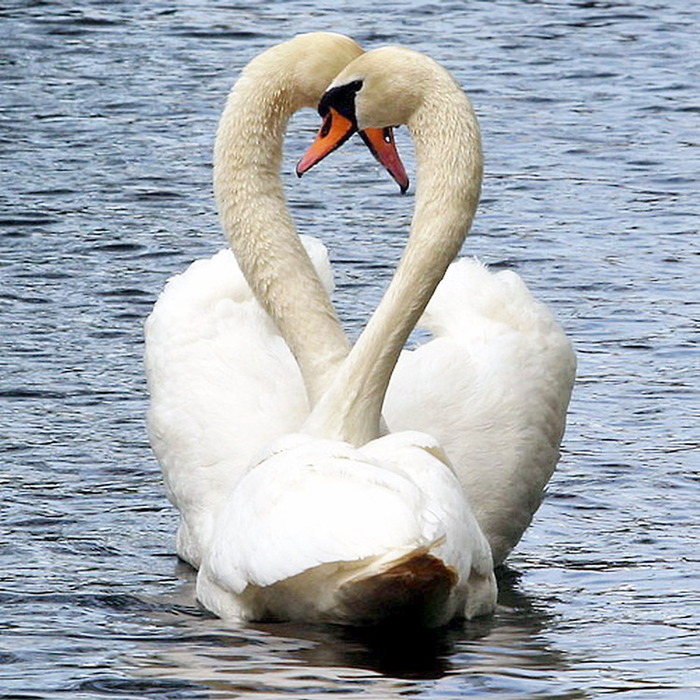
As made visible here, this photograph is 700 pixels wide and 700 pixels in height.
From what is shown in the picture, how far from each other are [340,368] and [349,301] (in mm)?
4028

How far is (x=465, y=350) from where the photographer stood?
8547 millimetres

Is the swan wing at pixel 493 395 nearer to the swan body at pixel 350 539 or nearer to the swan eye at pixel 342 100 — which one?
the swan body at pixel 350 539

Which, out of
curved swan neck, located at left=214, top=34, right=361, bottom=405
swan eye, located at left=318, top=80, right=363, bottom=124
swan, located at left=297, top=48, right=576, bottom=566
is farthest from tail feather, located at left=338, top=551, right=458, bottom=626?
swan eye, located at left=318, top=80, right=363, bottom=124

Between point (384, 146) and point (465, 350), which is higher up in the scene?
point (384, 146)

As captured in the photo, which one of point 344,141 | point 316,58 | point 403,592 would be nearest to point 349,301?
point 316,58

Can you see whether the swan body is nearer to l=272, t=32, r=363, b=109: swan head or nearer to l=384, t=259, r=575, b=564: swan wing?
l=384, t=259, r=575, b=564: swan wing

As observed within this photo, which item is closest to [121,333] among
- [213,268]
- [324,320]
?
[213,268]

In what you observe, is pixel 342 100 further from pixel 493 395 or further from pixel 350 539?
pixel 350 539

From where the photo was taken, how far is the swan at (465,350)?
8.01 meters

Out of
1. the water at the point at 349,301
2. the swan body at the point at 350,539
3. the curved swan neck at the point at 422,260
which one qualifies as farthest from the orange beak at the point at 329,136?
the water at the point at 349,301

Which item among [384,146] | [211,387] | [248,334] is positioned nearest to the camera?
[384,146]

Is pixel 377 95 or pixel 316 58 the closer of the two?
pixel 377 95

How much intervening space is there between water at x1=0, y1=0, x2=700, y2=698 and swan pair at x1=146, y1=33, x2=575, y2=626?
0.94ft

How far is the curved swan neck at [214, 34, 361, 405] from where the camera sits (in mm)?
8414
